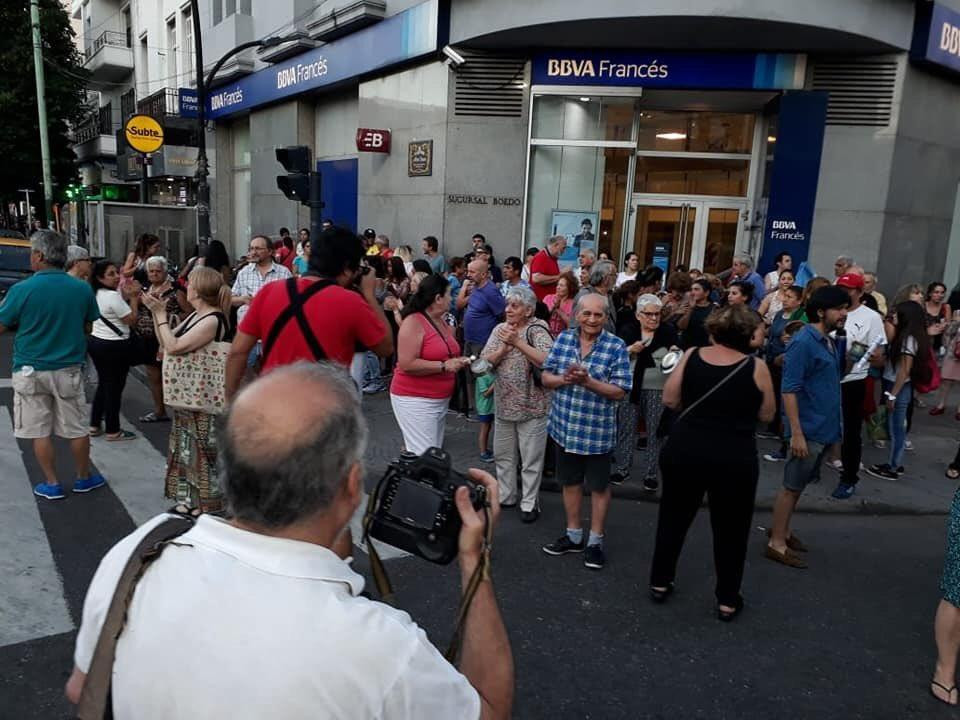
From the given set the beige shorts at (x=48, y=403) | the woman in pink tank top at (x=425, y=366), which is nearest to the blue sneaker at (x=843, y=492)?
the woman in pink tank top at (x=425, y=366)

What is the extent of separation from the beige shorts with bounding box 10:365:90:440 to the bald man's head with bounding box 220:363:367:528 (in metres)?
4.49

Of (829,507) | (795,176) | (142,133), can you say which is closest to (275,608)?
(829,507)

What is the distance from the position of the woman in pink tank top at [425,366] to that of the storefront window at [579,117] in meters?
9.07

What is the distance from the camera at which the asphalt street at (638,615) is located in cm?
328

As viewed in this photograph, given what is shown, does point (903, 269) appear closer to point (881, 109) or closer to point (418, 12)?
point (881, 109)

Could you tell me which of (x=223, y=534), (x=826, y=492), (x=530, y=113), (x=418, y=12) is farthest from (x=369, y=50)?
(x=223, y=534)

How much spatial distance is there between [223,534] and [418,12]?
1337cm

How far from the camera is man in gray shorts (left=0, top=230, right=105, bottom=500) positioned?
16.3ft

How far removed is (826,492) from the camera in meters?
6.18

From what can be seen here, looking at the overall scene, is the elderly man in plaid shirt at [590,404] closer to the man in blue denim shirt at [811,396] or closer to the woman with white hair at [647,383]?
the man in blue denim shirt at [811,396]

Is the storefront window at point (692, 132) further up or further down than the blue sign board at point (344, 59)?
further down

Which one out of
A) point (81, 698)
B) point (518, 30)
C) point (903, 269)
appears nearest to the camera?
point (81, 698)

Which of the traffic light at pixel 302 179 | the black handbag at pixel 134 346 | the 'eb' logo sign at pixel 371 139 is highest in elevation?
the 'eb' logo sign at pixel 371 139

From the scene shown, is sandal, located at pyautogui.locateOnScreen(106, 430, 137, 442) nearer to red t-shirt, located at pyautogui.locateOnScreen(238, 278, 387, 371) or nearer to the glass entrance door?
red t-shirt, located at pyautogui.locateOnScreen(238, 278, 387, 371)
